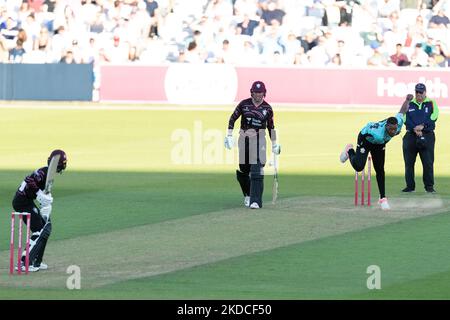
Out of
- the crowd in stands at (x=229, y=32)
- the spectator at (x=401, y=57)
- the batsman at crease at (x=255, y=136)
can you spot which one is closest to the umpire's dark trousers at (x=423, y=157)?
the batsman at crease at (x=255, y=136)

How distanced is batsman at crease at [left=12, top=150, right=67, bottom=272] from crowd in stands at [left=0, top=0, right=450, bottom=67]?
28.0m

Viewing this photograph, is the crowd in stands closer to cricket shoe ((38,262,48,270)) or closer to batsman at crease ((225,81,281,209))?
batsman at crease ((225,81,281,209))

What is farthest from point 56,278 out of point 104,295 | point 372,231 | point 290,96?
point 290,96

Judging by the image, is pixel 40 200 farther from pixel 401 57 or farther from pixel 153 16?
pixel 153 16

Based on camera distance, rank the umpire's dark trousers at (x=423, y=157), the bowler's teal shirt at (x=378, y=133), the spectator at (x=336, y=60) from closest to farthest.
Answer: the bowler's teal shirt at (x=378, y=133) < the umpire's dark trousers at (x=423, y=157) < the spectator at (x=336, y=60)

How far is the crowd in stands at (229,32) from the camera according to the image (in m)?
Answer: 43.2

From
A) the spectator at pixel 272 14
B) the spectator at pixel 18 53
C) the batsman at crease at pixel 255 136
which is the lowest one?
→ the batsman at crease at pixel 255 136

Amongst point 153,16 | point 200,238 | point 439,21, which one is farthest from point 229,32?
point 200,238

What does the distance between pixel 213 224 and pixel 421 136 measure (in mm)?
6389

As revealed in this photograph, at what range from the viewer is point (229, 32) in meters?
44.9

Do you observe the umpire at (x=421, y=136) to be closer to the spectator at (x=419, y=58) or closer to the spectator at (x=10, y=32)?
the spectator at (x=419, y=58)

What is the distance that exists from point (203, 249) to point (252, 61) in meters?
27.0

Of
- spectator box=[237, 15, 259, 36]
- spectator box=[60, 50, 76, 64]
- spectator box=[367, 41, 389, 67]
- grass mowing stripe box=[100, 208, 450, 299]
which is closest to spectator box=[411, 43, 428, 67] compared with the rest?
spectator box=[367, 41, 389, 67]

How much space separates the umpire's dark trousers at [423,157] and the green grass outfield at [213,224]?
16.5 inches
